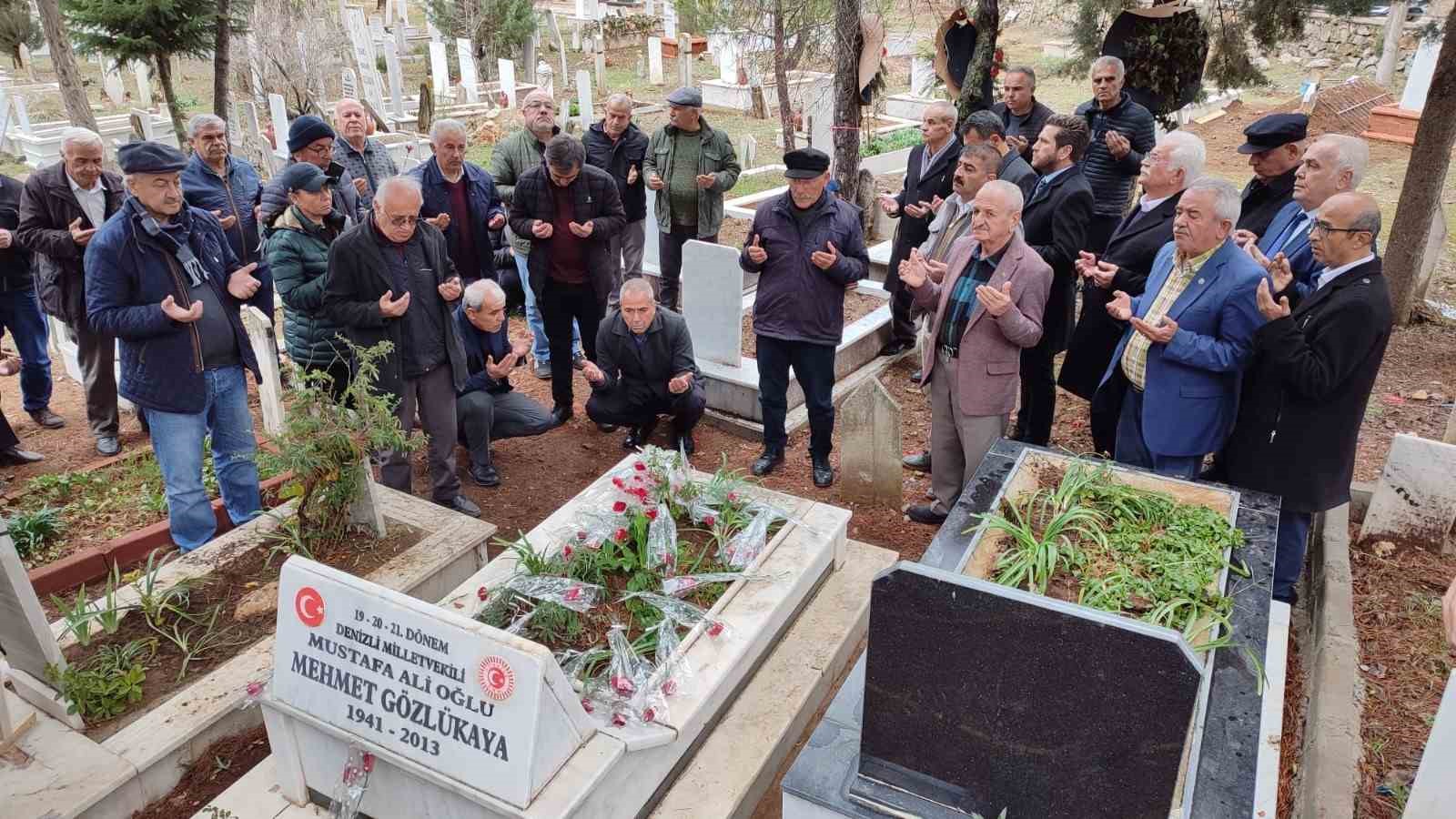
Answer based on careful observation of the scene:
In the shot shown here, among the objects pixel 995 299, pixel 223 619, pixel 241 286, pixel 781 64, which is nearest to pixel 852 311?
pixel 781 64

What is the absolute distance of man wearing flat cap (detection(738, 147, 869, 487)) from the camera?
16.9ft

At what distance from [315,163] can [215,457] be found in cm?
199

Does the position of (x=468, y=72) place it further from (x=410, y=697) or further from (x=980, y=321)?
(x=410, y=697)

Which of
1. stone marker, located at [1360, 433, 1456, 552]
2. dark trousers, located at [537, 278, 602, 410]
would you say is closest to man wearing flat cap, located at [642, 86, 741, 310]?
dark trousers, located at [537, 278, 602, 410]

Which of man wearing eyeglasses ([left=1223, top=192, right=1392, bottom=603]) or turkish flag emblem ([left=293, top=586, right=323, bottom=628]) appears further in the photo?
man wearing eyeglasses ([left=1223, top=192, right=1392, bottom=603])

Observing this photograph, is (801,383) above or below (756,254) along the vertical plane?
below

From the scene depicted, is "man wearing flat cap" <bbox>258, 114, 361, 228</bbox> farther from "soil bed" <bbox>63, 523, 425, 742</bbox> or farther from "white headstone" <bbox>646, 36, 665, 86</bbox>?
"white headstone" <bbox>646, 36, 665, 86</bbox>

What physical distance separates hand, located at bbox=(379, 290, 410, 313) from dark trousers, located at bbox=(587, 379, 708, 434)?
1515mm

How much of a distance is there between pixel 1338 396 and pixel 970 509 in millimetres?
1612

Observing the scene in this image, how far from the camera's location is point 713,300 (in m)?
6.56

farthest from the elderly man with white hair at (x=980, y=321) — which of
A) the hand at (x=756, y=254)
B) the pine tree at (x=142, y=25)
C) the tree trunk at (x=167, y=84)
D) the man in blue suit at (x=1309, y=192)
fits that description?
the tree trunk at (x=167, y=84)

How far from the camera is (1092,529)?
3451 millimetres

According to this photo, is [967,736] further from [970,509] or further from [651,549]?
[651,549]

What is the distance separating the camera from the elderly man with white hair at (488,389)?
5.18 meters
